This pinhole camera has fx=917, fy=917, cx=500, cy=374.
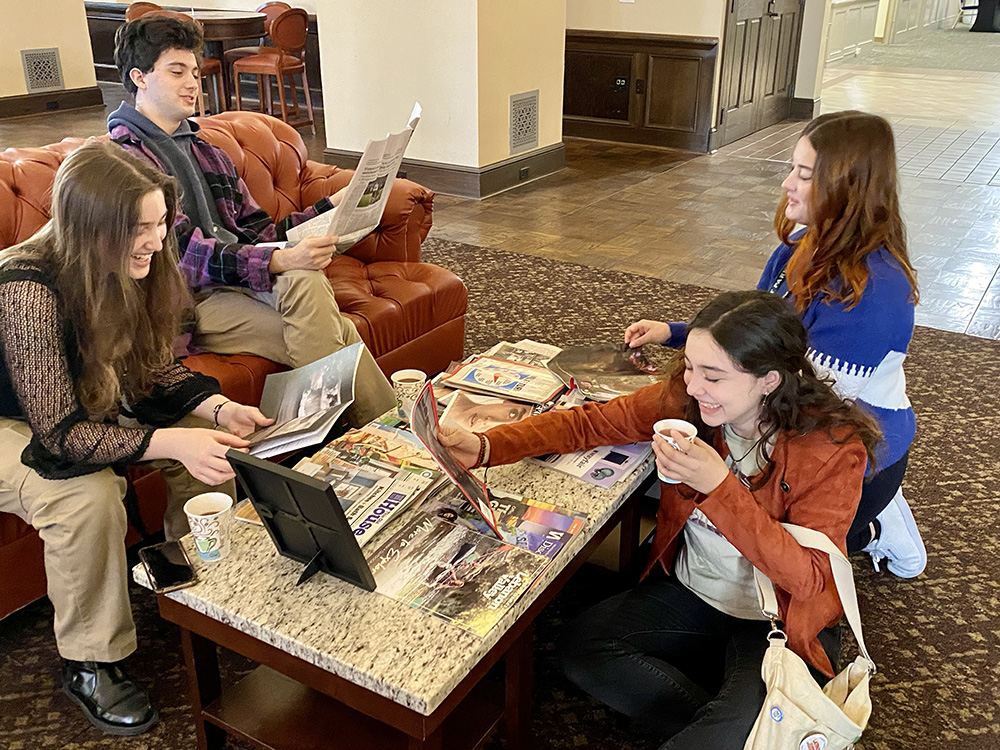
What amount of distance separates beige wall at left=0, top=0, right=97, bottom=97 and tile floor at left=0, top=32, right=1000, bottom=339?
1.45 feet

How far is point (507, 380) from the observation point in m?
2.06

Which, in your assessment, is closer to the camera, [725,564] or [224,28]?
[725,564]

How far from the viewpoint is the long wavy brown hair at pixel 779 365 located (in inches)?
59.0

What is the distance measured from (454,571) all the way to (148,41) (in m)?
1.78

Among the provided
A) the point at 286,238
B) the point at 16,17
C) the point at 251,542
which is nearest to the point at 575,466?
the point at 251,542

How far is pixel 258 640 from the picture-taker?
1373 millimetres

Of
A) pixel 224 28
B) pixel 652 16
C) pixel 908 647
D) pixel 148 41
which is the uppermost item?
pixel 148 41

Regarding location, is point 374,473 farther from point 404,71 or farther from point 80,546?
point 404,71

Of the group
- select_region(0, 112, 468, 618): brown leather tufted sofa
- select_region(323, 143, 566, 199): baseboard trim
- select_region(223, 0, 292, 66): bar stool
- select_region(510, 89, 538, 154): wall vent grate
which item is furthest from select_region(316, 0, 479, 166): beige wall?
select_region(0, 112, 468, 618): brown leather tufted sofa

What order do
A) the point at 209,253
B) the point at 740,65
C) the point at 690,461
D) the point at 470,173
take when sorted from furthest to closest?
the point at 740,65
the point at 470,173
the point at 209,253
the point at 690,461

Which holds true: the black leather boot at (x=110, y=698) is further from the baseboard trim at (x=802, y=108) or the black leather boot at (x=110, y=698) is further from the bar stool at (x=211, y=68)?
the baseboard trim at (x=802, y=108)

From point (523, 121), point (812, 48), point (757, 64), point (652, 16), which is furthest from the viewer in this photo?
point (812, 48)

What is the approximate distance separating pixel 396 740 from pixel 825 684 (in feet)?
2.29

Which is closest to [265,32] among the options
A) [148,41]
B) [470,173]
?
[470,173]
